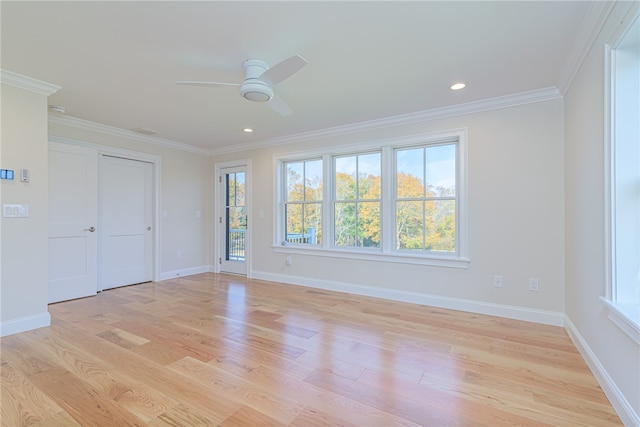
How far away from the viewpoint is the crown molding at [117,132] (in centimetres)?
399

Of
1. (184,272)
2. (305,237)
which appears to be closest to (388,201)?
(305,237)

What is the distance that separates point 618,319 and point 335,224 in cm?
332

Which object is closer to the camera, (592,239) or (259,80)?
(592,239)

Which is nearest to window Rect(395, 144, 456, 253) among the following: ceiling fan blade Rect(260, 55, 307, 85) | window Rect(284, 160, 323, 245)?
window Rect(284, 160, 323, 245)

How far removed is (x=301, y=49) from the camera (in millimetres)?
2363

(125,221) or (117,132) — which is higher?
(117,132)

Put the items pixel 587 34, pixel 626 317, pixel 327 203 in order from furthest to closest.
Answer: pixel 327 203
pixel 587 34
pixel 626 317

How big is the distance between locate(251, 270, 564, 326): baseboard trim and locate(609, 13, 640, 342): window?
154cm

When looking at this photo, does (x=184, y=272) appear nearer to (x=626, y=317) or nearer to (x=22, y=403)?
(x=22, y=403)

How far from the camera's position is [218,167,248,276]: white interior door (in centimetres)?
559

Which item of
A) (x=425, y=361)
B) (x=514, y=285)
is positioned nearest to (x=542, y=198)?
(x=514, y=285)

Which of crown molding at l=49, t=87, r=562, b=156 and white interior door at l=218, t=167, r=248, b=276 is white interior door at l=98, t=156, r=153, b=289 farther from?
white interior door at l=218, t=167, r=248, b=276

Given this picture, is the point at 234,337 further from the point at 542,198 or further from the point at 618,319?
the point at 542,198

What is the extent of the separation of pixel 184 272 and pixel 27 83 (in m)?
3.57
